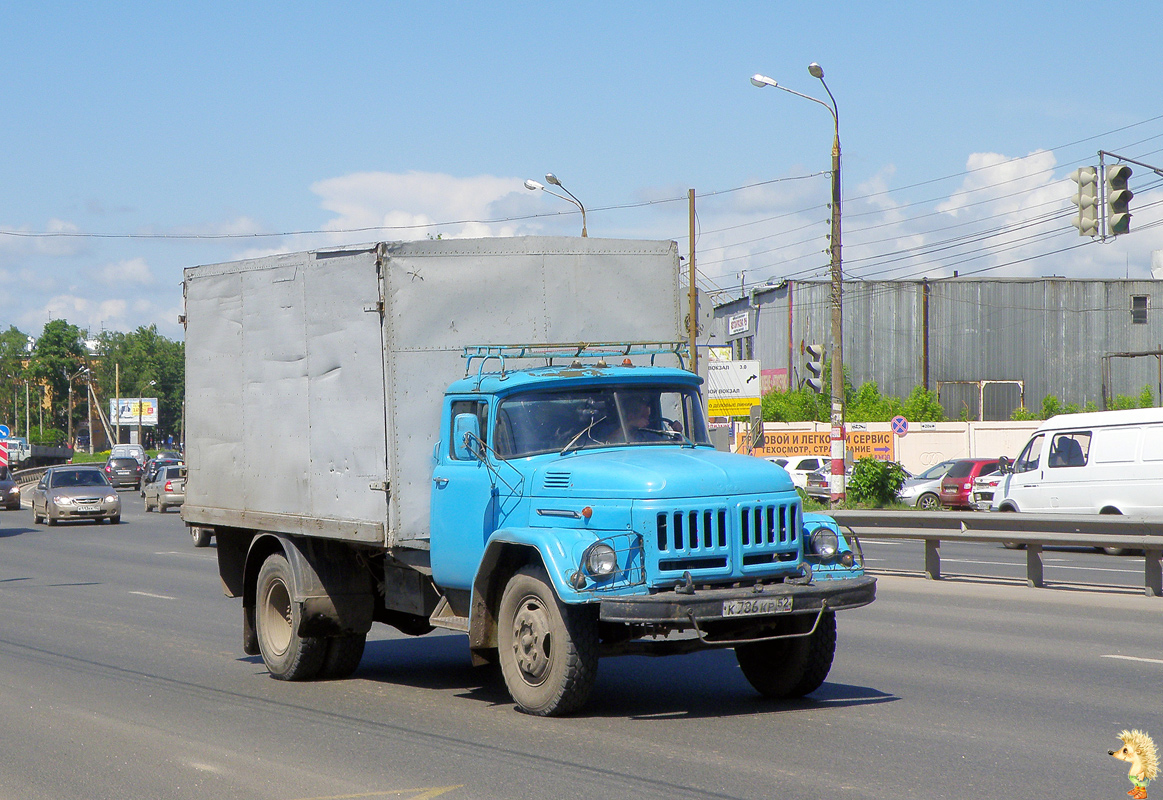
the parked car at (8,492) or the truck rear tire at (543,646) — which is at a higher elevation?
the truck rear tire at (543,646)

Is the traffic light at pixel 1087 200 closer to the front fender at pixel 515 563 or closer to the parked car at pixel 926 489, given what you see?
the front fender at pixel 515 563

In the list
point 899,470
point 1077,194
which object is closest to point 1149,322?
point 899,470

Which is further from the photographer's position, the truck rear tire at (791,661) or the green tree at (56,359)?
the green tree at (56,359)

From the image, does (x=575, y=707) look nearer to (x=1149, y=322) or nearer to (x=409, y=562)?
(x=409, y=562)

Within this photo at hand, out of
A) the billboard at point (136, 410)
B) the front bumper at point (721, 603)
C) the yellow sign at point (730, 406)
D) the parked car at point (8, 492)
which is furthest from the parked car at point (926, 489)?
the billboard at point (136, 410)

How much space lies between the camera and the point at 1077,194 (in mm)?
18781

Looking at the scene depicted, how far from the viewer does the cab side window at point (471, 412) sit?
8.67m

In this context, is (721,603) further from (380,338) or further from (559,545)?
(380,338)

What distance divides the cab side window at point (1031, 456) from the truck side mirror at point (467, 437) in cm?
1850

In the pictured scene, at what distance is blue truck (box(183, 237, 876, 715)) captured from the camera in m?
7.71

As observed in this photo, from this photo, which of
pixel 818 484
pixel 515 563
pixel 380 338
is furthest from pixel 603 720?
pixel 818 484

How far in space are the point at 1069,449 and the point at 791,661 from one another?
17623 millimetres

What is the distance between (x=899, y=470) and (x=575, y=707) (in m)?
28.4

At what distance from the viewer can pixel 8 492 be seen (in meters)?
46.8
